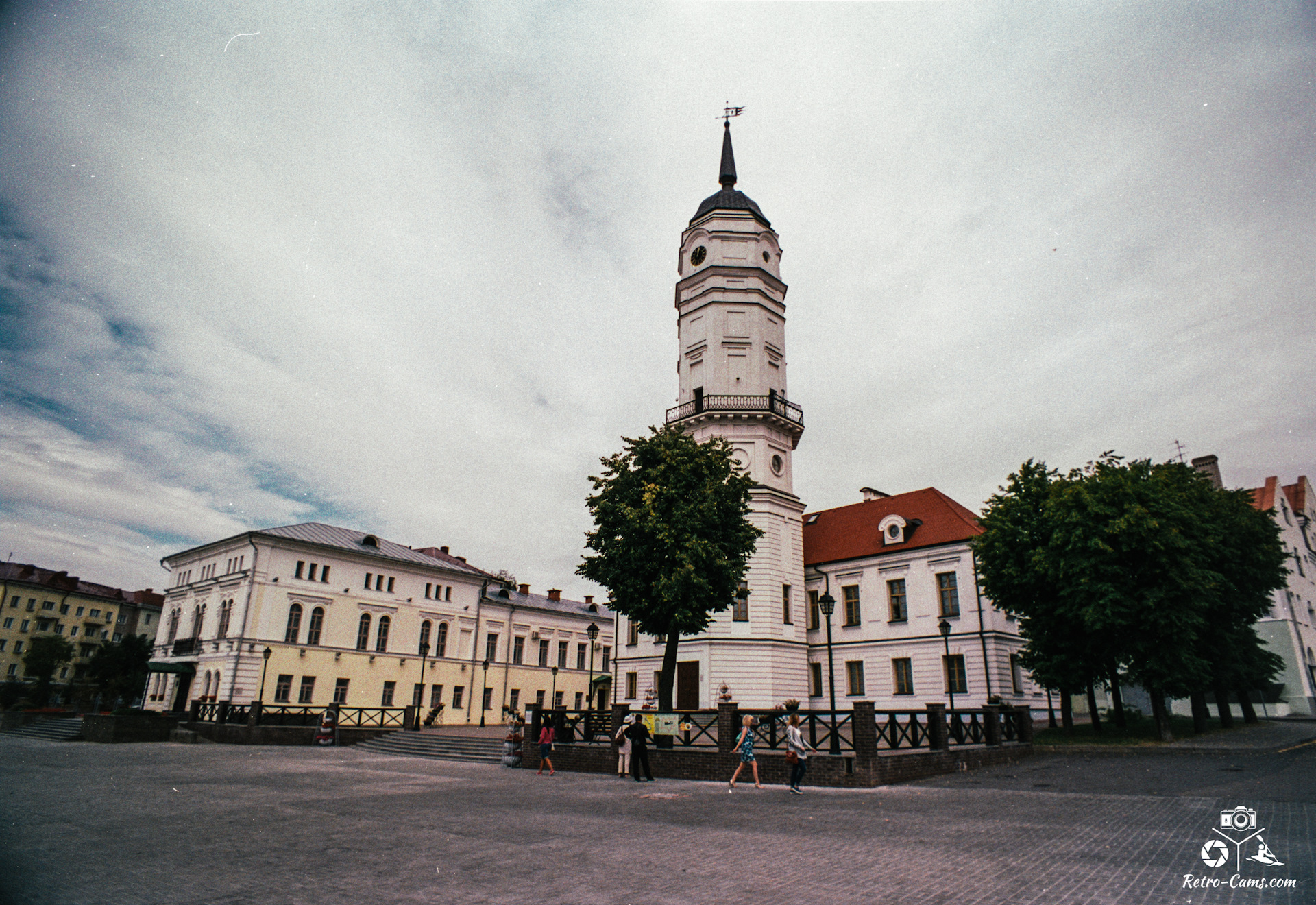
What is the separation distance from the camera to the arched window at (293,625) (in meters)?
40.7

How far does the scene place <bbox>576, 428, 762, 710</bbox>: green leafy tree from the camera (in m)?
26.0

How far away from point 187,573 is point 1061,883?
54.5 metres

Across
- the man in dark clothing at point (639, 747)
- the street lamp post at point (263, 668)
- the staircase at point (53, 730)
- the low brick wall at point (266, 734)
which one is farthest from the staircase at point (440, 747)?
the staircase at point (53, 730)

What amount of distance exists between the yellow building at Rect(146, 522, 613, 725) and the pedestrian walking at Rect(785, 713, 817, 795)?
21.5m

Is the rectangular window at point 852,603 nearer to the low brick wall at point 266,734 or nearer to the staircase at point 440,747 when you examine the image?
the staircase at point 440,747

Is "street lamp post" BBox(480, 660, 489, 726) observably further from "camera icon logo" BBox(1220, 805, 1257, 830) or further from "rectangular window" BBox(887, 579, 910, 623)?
"camera icon logo" BBox(1220, 805, 1257, 830)

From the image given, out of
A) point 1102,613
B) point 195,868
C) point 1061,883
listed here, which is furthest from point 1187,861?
point 1102,613

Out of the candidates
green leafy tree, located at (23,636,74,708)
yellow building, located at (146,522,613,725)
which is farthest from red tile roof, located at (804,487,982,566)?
green leafy tree, located at (23,636,74,708)

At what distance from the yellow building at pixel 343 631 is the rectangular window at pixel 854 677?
14.3 metres

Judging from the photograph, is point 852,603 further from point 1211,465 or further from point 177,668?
point 177,668

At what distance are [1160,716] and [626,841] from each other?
2455cm

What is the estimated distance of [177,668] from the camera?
41844 mm

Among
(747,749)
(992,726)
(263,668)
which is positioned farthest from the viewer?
(263,668)
